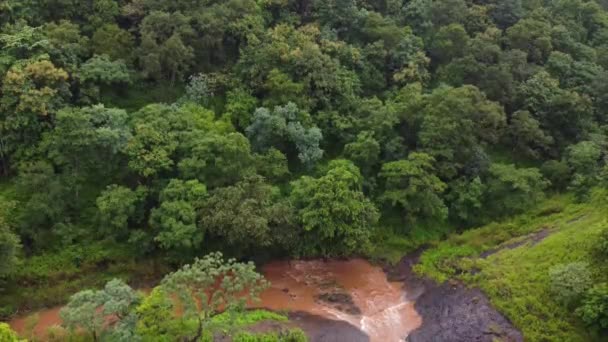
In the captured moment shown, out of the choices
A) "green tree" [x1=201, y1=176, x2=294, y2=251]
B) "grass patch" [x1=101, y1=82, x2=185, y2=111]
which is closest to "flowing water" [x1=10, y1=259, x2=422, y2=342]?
"green tree" [x1=201, y1=176, x2=294, y2=251]

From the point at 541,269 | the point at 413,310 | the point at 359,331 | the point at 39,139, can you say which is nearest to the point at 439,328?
the point at 413,310

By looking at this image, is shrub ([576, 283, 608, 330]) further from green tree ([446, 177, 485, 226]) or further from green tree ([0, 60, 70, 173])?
green tree ([0, 60, 70, 173])

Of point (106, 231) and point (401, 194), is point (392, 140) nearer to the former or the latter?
point (401, 194)

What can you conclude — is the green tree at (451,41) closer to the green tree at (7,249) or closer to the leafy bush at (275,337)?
the leafy bush at (275,337)

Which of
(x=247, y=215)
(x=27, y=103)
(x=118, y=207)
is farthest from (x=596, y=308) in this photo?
(x=27, y=103)

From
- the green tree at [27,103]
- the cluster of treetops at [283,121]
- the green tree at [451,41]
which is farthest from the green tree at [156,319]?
the green tree at [451,41]

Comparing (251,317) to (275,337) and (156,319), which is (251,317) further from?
(156,319)
